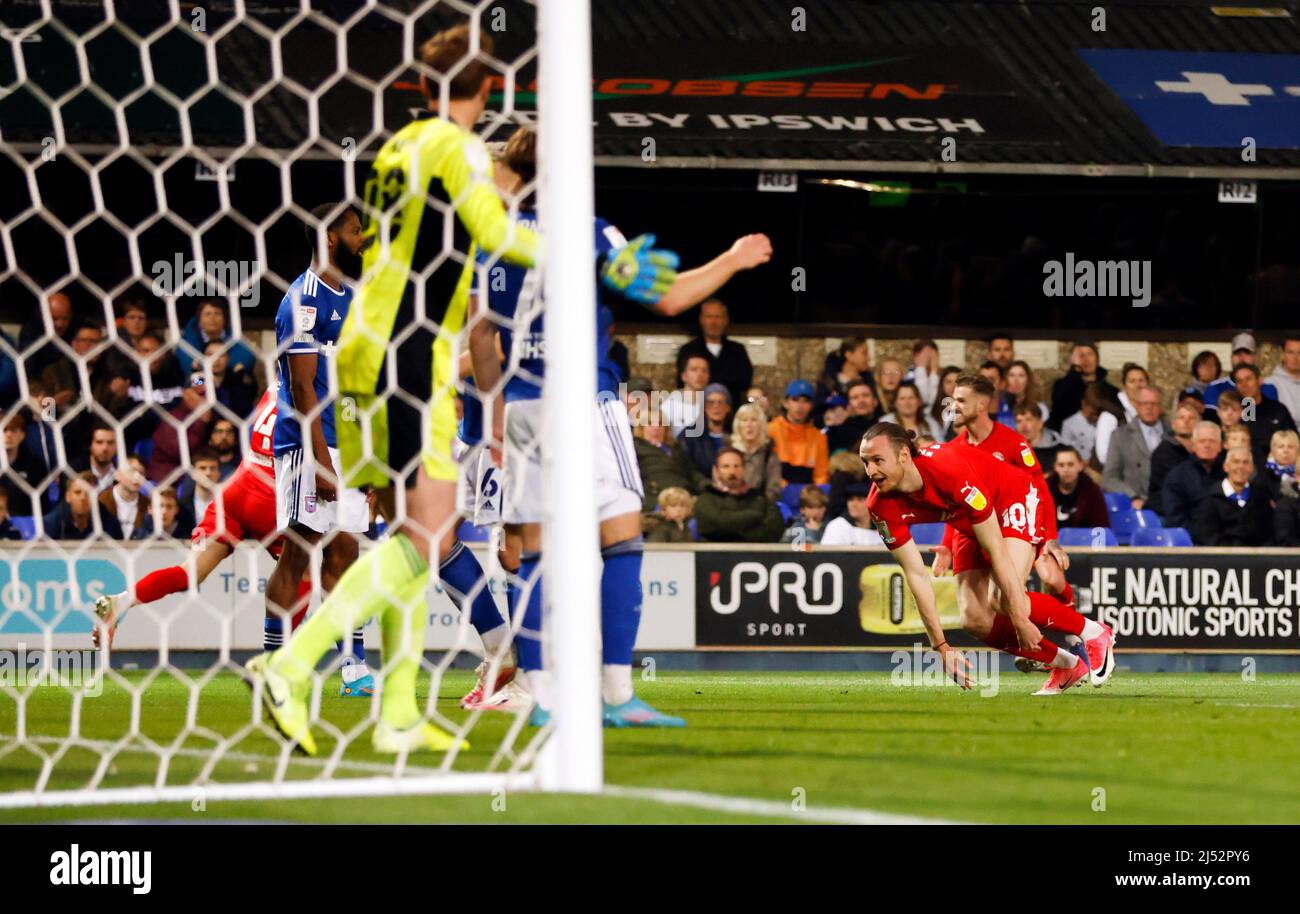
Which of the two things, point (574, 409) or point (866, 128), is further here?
point (866, 128)

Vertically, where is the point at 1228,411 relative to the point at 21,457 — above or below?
above

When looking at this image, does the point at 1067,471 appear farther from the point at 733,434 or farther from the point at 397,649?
the point at 397,649

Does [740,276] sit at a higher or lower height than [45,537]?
higher

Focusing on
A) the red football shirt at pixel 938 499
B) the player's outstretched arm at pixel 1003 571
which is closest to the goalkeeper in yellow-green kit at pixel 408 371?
the red football shirt at pixel 938 499

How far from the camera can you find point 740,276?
15828 mm

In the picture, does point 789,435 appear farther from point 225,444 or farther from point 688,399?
point 225,444

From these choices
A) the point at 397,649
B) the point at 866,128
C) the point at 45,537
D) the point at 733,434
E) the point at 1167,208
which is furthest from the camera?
the point at 1167,208

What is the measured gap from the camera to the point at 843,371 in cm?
1470

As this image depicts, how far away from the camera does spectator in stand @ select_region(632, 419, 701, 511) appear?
13.7 metres

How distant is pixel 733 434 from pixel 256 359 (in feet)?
11.5

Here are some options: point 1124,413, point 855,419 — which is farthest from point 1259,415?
point 855,419

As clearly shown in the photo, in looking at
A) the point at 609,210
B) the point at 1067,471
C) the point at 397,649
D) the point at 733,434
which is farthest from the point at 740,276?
the point at 397,649

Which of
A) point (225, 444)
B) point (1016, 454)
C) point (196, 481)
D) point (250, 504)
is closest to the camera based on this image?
point (250, 504)

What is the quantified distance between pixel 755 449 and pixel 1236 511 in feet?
11.3
